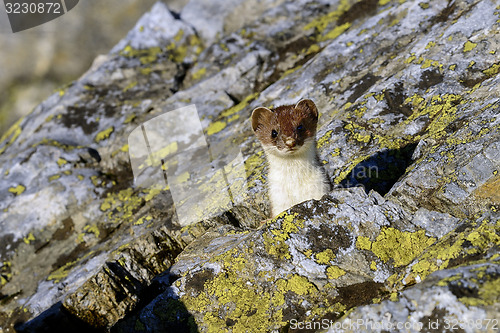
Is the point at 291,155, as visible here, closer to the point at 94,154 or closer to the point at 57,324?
the point at 57,324

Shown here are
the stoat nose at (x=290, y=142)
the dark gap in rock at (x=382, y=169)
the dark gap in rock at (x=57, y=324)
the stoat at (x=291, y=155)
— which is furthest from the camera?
the dark gap in rock at (x=382, y=169)

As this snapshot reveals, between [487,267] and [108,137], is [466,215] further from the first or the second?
[108,137]

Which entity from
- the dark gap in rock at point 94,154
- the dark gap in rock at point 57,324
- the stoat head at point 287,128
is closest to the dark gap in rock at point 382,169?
the stoat head at point 287,128

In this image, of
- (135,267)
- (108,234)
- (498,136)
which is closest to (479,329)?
(498,136)

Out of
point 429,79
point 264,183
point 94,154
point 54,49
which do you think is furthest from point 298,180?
point 54,49

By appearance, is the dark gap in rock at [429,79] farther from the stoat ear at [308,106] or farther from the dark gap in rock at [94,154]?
the dark gap in rock at [94,154]
